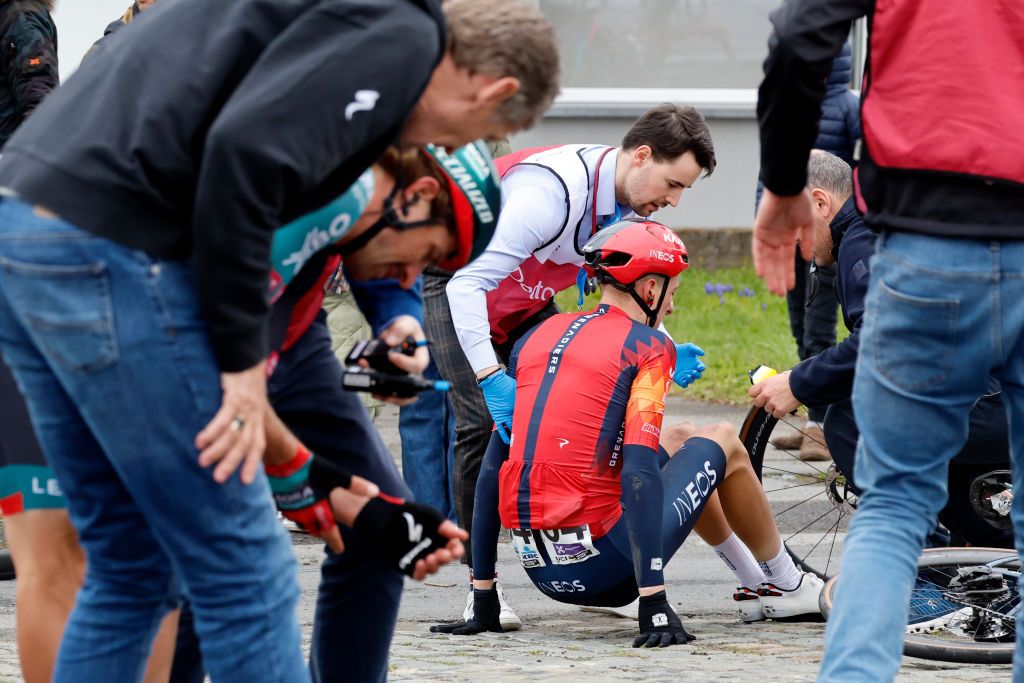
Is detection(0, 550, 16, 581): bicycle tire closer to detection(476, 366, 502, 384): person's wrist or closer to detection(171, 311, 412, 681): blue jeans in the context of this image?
detection(476, 366, 502, 384): person's wrist

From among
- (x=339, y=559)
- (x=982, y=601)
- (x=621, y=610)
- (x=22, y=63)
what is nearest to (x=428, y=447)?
(x=621, y=610)

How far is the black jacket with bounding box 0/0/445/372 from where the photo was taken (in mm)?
2234

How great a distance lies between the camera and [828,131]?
26.2 ft

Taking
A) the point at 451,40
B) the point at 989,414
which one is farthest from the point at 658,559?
the point at 451,40

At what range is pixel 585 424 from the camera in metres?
4.79

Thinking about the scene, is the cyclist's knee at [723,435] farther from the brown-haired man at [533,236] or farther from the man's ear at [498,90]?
the man's ear at [498,90]

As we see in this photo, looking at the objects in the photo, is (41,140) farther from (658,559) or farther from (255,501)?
(658,559)

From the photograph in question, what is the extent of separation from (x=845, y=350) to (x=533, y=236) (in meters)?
1.20

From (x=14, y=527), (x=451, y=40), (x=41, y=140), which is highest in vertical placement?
(x=451, y=40)

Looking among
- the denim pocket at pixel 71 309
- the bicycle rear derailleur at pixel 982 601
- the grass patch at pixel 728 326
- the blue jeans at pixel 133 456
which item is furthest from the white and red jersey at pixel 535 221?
the grass patch at pixel 728 326

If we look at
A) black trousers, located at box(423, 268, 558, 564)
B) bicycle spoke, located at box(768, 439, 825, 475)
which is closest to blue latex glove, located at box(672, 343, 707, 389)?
black trousers, located at box(423, 268, 558, 564)

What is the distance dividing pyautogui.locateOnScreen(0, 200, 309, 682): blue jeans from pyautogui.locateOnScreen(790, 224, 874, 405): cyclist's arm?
92.5 inches

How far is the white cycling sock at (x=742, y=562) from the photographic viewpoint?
5.15 m

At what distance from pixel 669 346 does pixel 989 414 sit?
0.98 meters
